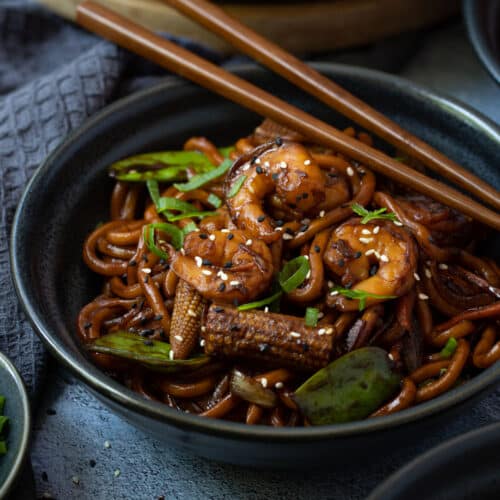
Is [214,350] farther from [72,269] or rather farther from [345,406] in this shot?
[72,269]

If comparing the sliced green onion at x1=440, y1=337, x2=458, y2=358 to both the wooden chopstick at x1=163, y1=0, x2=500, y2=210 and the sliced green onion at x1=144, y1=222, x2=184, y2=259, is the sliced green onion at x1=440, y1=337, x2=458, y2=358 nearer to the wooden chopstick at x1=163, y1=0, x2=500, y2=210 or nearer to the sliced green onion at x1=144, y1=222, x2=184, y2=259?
the wooden chopstick at x1=163, y1=0, x2=500, y2=210

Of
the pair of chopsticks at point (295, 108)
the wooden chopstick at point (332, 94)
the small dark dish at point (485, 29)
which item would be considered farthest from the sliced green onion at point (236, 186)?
the small dark dish at point (485, 29)

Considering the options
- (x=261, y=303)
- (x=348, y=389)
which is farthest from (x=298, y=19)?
(x=348, y=389)

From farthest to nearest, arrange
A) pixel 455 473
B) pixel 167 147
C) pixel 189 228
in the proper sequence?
1. pixel 167 147
2. pixel 189 228
3. pixel 455 473

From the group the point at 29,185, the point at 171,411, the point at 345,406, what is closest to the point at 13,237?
the point at 29,185

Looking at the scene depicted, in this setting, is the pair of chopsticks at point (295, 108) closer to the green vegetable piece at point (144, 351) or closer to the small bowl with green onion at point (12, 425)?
the green vegetable piece at point (144, 351)

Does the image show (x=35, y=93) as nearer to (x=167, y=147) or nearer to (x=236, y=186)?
(x=167, y=147)
